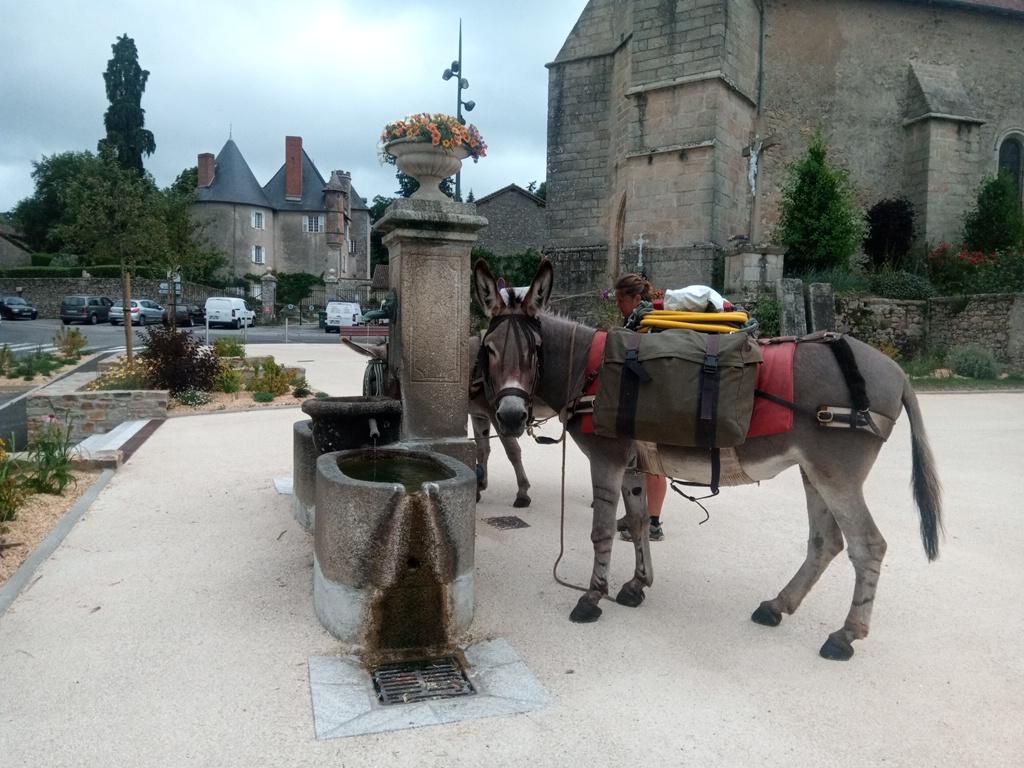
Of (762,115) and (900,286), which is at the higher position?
(762,115)

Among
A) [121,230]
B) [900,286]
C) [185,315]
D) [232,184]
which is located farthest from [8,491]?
[232,184]

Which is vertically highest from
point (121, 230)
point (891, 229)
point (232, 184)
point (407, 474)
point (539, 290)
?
point (232, 184)

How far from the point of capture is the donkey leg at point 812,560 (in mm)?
3709

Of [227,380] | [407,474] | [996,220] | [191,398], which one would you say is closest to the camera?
[407,474]

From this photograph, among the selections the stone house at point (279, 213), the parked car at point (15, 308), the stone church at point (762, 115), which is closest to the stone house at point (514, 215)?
the stone house at point (279, 213)

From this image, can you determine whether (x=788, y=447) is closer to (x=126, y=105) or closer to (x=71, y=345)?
(x=71, y=345)

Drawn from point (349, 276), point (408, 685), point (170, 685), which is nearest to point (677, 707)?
point (408, 685)

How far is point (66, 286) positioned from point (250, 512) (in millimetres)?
42372

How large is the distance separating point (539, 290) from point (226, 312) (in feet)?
111

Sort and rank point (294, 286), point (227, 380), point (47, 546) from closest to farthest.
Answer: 1. point (47, 546)
2. point (227, 380)
3. point (294, 286)

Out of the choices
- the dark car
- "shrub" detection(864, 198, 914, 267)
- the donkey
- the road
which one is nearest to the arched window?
"shrub" detection(864, 198, 914, 267)

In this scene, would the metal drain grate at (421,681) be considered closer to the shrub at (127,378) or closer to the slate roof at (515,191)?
the shrub at (127,378)

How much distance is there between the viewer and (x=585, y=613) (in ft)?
12.2

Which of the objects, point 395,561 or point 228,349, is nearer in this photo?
point 395,561
